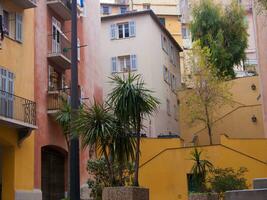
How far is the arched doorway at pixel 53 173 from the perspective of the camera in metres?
27.8

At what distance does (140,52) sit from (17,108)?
22.9 meters

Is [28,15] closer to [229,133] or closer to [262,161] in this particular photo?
[262,161]

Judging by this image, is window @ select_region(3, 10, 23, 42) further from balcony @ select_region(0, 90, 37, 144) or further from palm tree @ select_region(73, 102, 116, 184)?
palm tree @ select_region(73, 102, 116, 184)

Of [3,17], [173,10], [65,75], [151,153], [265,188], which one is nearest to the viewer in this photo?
[265,188]

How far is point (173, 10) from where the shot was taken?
225 ft

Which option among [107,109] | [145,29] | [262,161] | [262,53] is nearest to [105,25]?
[145,29]

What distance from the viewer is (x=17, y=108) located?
24.2 metres

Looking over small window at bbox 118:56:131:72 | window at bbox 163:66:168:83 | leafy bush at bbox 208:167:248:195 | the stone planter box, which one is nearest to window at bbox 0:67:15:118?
the stone planter box

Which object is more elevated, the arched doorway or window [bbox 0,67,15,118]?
window [bbox 0,67,15,118]

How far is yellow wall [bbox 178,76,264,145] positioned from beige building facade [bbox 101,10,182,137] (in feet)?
7.30

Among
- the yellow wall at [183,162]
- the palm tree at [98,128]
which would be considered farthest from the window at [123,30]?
the palm tree at [98,128]

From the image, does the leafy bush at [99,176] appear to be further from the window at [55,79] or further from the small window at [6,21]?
the small window at [6,21]

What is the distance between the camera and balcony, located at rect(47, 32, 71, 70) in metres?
28.8

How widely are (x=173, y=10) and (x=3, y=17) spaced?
4557 cm
